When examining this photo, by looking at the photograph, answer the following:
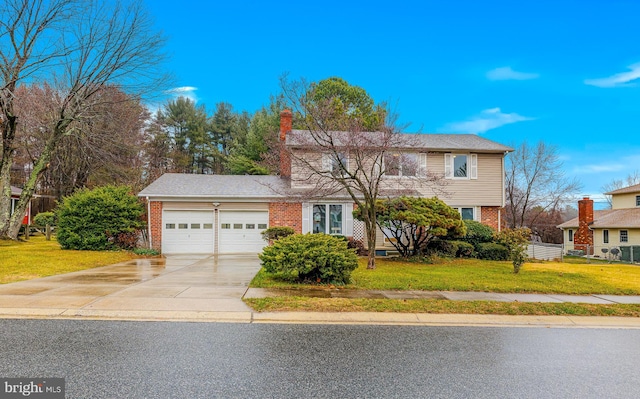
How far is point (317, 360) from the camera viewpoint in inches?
184

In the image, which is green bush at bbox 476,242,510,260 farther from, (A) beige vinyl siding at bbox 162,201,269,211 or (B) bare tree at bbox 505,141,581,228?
(B) bare tree at bbox 505,141,581,228

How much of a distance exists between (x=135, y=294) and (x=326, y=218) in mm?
11633

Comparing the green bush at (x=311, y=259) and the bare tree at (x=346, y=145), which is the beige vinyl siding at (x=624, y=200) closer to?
the bare tree at (x=346, y=145)

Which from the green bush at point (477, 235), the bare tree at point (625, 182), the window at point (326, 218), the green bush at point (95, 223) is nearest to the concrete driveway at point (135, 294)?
the green bush at point (95, 223)

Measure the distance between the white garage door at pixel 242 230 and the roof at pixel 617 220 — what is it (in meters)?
31.3

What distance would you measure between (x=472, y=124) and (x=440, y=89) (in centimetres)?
806

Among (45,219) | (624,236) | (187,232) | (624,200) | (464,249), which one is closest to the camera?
(464,249)

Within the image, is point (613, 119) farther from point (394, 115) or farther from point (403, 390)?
point (403, 390)

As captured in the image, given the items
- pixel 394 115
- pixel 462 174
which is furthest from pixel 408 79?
pixel 394 115

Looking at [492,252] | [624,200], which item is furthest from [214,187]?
[624,200]

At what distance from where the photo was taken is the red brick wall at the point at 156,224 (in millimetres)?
17820

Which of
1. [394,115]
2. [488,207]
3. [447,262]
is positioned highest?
[394,115]

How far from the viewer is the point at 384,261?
1559 centimetres

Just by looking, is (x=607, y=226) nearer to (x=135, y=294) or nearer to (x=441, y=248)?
(x=441, y=248)
